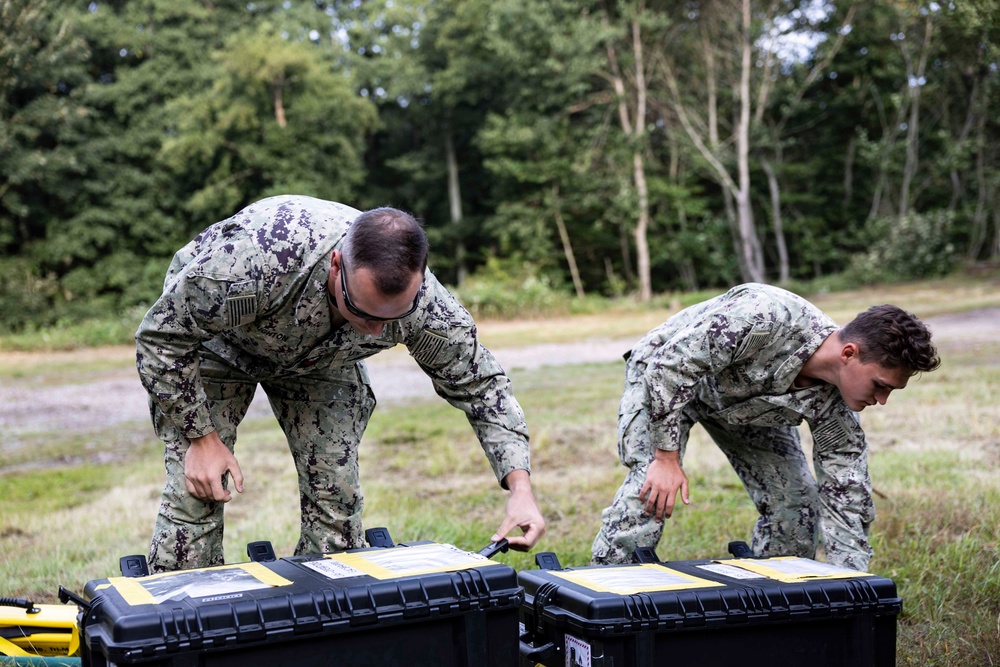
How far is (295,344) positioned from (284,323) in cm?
11

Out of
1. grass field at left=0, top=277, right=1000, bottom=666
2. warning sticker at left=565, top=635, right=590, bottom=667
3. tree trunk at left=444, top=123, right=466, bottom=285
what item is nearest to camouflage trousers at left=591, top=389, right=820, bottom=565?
grass field at left=0, top=277, right=1000, bottom=666

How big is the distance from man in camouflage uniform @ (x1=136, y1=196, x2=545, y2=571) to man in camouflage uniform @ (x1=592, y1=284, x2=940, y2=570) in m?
0.62

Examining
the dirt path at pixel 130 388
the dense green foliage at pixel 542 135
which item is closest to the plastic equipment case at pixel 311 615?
the dirt path at pixel 130 388

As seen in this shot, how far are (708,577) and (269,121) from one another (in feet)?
82.9

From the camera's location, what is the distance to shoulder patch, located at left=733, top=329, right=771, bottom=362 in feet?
11.1

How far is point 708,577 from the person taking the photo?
9.16 feet

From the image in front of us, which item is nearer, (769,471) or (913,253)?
(769,471)

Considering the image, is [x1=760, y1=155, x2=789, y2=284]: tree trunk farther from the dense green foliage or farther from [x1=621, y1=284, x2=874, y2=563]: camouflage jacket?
[x1=621, y1=284, x2=874, y2=563]: camouflage jacket

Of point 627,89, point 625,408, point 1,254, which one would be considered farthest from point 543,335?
point 1,254

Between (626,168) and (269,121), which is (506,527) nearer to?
(626,168)

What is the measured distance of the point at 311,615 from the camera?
2.30 m

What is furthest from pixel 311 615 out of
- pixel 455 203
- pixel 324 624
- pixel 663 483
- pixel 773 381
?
pixel 455 203

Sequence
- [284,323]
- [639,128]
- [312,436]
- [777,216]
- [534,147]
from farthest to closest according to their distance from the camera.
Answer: [534,147]
[777,216]
[639,128]
[312,436]
[284,323]

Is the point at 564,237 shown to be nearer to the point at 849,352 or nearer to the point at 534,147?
the point at 534,147
